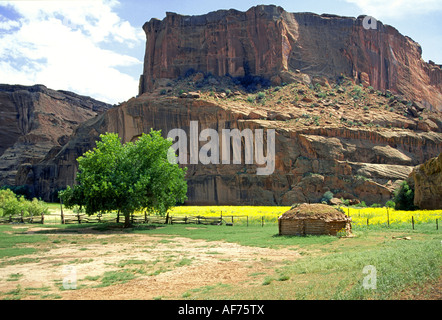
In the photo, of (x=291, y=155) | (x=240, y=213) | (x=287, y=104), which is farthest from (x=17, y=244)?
(x=287, y=104)

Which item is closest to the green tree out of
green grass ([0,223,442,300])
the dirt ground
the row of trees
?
the dirt ground

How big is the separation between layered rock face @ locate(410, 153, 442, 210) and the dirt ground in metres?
29.6

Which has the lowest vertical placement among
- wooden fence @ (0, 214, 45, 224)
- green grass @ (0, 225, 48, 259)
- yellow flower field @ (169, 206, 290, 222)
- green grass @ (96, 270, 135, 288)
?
yellow flower field @ (169, 206, 290, 222)

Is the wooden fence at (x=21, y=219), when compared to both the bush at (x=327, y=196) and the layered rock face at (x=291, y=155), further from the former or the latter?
the bush at (x=327, y=196)

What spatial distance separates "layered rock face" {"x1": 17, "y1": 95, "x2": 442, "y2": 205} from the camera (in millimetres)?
72562

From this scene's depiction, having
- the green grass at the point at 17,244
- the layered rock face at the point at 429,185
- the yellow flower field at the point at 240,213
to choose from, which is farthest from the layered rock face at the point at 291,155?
the green grass at the point at 17,244

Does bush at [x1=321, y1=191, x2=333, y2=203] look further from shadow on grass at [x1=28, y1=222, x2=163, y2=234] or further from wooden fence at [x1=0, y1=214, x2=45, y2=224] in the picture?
wooden fence at [x1=0, y1=214, x2=45, y2=224]

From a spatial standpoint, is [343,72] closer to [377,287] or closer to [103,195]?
[103,195]

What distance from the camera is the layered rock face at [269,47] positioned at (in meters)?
104

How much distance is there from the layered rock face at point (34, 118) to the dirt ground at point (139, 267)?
348 ft

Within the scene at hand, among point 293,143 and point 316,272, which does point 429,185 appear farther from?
point 316,272

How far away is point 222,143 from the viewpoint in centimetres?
7888

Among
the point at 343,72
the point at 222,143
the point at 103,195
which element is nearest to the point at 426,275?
the point at 103,195
